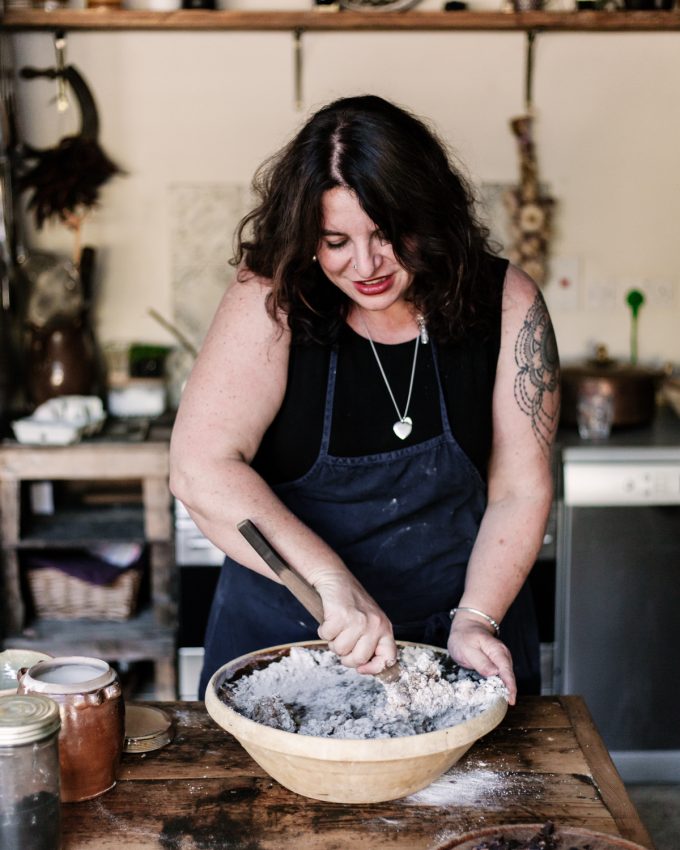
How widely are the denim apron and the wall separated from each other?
6.02ft

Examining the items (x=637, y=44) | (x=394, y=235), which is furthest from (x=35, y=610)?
(x=637, y=44)

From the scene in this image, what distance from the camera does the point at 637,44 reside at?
3.48 meters

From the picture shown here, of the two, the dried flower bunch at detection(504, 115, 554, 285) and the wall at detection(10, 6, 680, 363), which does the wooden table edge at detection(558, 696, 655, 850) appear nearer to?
the dried flower bunch at detection(504, 115, 554, 285)

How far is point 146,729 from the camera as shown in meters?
1.43

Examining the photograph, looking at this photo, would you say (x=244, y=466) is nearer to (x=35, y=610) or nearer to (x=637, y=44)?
(x=35, y=610)

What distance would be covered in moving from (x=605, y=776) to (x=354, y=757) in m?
0.39

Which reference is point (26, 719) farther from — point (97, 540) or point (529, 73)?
point (529, 73)

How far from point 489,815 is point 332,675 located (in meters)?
0.34

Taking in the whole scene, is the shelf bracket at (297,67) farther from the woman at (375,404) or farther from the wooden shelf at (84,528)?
the woman at (375,404)

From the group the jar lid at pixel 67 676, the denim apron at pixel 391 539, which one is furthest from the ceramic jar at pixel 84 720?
the denim apron at pixel 391 539

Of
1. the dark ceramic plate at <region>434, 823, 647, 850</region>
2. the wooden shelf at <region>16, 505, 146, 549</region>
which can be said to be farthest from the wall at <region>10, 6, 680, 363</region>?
the dark ceramic plate at <region>434, 823, 647, 850</region>

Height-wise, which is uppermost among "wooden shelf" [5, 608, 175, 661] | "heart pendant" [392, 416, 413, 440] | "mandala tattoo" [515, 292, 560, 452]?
"mandala tattoo" [515, 292, 560, 452]

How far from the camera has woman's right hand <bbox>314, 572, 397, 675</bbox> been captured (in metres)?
1.37

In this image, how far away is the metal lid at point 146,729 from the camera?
1.39 metres
